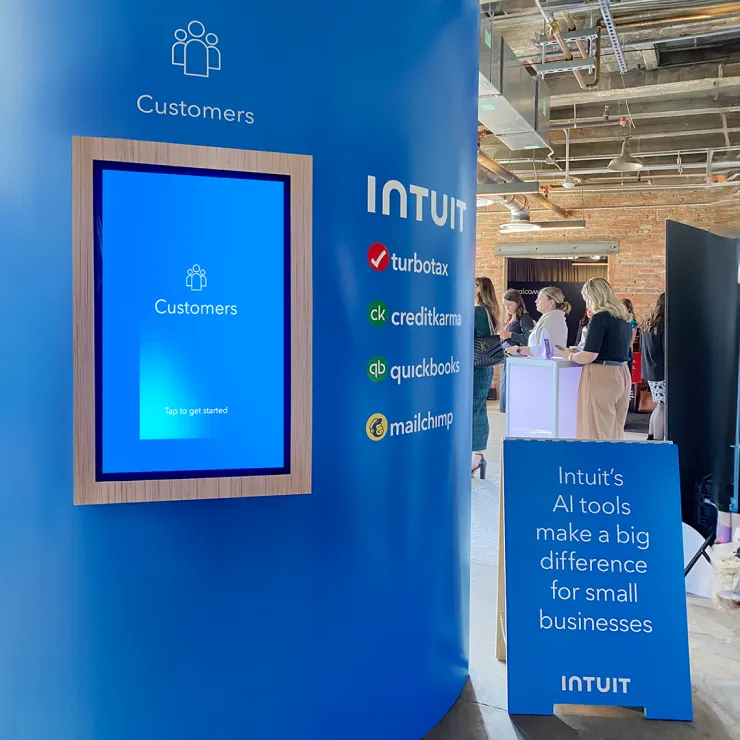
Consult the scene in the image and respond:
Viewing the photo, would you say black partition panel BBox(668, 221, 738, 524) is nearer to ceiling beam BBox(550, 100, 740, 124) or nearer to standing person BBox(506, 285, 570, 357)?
standing person BBox(506, 285, 570, 357)

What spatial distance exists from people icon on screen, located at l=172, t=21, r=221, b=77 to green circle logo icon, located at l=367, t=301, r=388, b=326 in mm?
Answer: 711

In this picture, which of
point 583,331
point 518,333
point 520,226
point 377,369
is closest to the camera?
point 377,369

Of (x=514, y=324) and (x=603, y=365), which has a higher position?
(x=514, y=324)

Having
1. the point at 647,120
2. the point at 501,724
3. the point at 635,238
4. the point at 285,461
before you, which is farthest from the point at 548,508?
the point at 635,238

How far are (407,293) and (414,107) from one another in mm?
523

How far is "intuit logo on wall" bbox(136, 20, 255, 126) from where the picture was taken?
170 centimetres

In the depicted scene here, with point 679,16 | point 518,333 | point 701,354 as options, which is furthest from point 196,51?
point 518,333

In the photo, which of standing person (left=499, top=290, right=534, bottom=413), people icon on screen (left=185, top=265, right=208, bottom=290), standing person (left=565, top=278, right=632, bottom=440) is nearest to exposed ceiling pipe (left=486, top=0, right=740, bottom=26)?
standing person (left=565, top=278, right=632, bottom=440)

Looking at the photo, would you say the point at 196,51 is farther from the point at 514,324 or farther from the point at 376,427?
the point at 514,324

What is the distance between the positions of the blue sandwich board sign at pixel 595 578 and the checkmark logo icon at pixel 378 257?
36.2 inches

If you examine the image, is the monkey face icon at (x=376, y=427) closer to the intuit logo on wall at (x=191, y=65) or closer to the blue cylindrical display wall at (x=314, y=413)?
the blue cylindrical display wall at (x=314, y=413)

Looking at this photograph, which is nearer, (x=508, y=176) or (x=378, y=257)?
(x=378, y=257)

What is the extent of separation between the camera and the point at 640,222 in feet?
38.4

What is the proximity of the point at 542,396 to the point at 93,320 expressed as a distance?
196 inches
